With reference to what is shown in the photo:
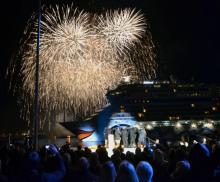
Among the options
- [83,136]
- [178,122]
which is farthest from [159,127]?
[83,136]

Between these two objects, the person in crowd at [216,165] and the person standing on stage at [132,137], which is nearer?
the person in crowd at [216,165]

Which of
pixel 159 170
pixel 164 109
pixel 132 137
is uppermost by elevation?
pixel 164 109

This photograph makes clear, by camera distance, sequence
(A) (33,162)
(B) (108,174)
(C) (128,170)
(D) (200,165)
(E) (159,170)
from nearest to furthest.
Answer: (C) (128,170), (B) (108,174), (D) (200,165), (E) (159,170), (A) (33,162)

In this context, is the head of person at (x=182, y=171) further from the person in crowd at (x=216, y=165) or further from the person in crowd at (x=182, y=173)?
the person in crowd at (x=216, y=165)

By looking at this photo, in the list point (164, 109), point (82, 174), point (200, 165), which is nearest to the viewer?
point (200, 165)

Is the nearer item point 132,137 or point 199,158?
point 199,158

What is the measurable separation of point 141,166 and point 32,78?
2612 cm

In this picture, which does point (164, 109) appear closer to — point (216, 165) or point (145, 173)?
point (216, 165)

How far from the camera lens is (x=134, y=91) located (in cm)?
7300

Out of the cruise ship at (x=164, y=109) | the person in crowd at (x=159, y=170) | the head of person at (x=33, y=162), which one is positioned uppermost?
the cruise ship at (x=164, y=109)

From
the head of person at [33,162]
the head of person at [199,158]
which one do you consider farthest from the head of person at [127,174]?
the head of person at [33,162]

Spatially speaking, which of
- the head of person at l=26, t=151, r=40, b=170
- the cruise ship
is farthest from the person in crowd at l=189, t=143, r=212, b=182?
the cruise ship

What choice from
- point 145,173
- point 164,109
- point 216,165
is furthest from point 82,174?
point 164,109

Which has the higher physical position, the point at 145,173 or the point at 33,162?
the point at 33,162
